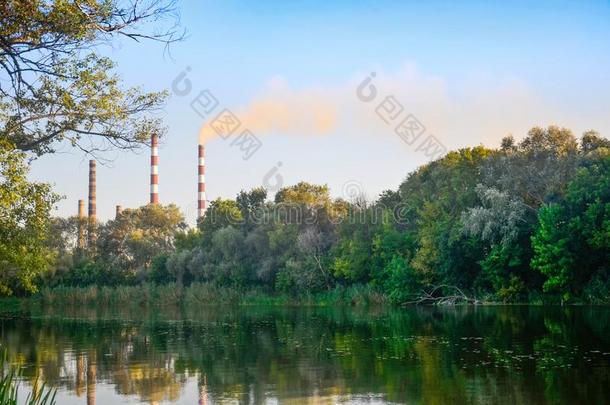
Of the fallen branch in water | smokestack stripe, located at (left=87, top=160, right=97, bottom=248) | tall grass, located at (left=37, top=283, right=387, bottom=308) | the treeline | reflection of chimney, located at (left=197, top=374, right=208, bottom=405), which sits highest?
smokestack stripe, located at (left=87, top=160, right=97, bottom=248)

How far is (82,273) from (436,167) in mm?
36830

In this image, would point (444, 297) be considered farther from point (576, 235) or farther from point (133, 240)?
point (133, 240)

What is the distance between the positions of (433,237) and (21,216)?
34.4 metres

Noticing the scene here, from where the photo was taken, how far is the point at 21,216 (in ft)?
66.3

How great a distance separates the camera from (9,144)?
15383mm

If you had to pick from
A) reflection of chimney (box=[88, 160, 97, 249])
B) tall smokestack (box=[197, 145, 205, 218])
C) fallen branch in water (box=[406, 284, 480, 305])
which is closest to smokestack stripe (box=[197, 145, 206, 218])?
tall smokestack (box=[197, 145, 205, 218])

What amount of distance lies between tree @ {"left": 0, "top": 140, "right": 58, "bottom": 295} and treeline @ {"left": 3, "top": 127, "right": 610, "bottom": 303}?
28158 millimetres

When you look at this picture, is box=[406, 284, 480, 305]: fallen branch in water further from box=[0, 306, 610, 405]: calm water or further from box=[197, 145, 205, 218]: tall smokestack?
box=[197, 145, 205, 218]: tall smokestack

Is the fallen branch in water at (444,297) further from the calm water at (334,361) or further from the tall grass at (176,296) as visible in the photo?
the calm water at (334,361)

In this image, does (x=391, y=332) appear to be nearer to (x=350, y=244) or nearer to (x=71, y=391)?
(x=71, y=391)

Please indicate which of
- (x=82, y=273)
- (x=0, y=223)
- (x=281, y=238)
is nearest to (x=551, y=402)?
(x=0, y=223)

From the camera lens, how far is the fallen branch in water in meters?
49.0

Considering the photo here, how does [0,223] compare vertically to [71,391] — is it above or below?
above

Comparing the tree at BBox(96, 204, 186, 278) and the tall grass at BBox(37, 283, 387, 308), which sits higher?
the tree at BBox(96, 204, 186, 278)
